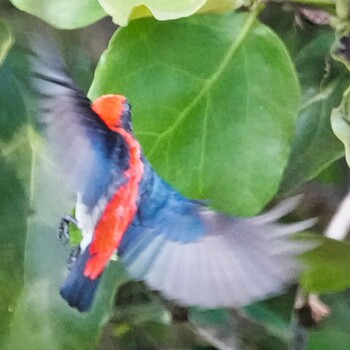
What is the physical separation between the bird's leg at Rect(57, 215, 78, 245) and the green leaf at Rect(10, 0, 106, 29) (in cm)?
9

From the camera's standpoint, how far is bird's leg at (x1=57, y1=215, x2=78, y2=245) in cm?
38

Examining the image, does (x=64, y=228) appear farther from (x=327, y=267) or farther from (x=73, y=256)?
(x=327, y=267)

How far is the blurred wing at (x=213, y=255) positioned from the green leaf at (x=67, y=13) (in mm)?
96

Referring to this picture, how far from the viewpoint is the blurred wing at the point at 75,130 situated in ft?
1.03

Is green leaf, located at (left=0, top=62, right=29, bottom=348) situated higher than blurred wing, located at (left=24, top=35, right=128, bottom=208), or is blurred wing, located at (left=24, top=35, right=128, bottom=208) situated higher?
blurred wing, located at (left=24, top=35, right=128, bottom=208)

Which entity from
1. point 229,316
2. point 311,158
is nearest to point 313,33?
point 311,158

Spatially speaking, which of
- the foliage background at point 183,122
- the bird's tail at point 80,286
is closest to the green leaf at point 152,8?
the foliage background at point 183,122

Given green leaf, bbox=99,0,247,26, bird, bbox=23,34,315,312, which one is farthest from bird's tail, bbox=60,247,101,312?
green leaf, bbox=99,0,247,26

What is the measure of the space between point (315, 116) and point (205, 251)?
0.15 metres

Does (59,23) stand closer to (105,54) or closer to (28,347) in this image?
(105,54)

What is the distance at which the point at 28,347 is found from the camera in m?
0.42

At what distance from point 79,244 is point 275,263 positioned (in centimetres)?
11

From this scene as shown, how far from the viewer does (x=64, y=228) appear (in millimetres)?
387

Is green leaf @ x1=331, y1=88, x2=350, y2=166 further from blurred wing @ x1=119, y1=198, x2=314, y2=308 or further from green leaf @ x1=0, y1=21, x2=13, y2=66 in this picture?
green leaf @ x1=0, y1=21, x2=13, y2=66
